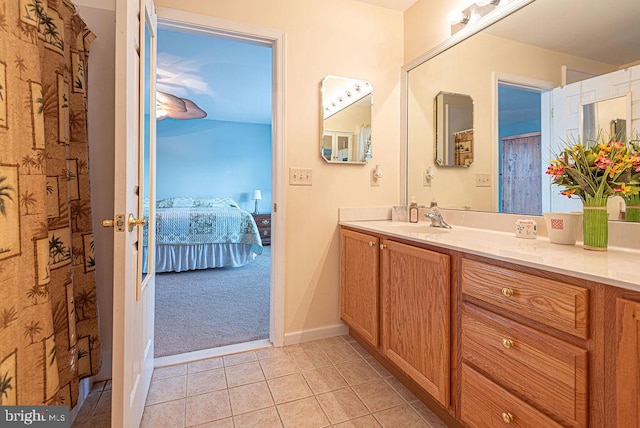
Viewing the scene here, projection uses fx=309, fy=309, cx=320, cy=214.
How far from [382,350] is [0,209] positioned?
169 centimetres

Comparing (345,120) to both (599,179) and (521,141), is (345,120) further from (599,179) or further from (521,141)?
(599,179)

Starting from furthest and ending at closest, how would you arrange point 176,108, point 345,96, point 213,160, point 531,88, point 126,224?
point 213,160 → point 176,108 → point 345,96 → point 531,88 → point 126,224

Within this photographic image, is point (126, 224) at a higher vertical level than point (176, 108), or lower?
lower

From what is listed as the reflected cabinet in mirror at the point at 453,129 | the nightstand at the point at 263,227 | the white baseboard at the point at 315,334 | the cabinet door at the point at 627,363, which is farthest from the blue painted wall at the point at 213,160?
the cabinet door at the point at 627,363

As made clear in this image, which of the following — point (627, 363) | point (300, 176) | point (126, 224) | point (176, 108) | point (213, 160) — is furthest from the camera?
point (213, 160)

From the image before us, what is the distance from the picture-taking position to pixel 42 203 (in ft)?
3.13

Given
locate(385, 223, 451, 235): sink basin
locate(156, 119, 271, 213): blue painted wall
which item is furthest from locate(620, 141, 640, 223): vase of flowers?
locate(156, 119, 271, 213): blue painted wall

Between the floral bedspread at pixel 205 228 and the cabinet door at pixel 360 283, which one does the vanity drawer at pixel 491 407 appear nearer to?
the cabinet door at pixel 360 283

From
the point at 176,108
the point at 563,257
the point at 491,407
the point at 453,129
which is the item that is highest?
the point at 176,108

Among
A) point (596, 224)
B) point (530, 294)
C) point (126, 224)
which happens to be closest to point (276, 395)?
point (126, 224)

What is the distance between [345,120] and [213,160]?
15.5 feet

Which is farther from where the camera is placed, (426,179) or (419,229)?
(426,179)

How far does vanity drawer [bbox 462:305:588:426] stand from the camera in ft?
2.73

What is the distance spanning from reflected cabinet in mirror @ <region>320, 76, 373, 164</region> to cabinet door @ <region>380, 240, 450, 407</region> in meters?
0.81
